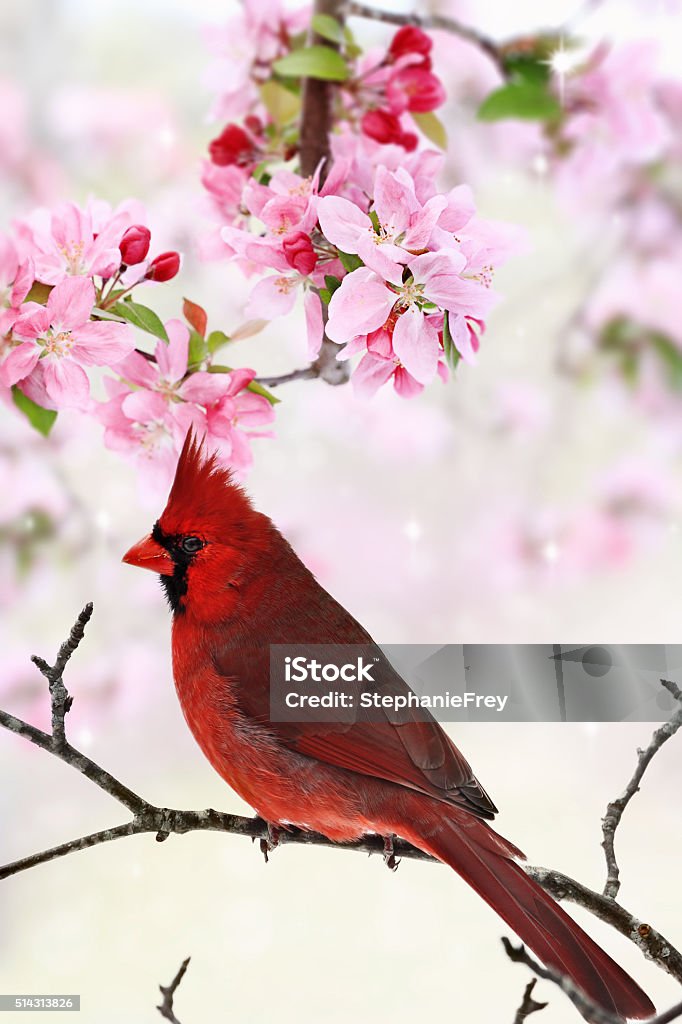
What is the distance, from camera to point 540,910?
90 cm

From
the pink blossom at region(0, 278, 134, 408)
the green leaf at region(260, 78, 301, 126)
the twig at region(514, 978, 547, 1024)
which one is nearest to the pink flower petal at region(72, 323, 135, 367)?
the pink blossom at region(0, 278, 134, 408)

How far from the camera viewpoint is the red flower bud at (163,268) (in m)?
1.01

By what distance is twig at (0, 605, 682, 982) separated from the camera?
0.91 m

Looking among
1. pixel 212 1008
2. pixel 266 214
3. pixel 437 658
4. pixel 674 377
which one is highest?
pixel 674 377

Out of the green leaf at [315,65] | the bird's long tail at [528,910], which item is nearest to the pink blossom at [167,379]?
the green leaf at [315,65]

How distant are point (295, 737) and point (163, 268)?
0.47 m

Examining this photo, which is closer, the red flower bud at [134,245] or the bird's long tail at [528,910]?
the bird's long tail at [528,910]

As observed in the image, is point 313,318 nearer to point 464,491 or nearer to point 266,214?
point 266,214

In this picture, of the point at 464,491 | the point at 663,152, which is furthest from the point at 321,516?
the point at 663,152

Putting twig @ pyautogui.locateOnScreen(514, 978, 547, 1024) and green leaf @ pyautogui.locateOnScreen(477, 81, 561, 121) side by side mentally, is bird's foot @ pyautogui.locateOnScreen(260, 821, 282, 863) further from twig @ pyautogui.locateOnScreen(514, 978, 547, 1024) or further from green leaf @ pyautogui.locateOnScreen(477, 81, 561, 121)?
green leaf @ pyautogui.locateOnScreen(477, 81, 561, 121)

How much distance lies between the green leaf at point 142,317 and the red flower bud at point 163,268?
0.12 ft

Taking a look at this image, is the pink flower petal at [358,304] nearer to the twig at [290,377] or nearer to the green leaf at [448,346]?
the green leaf at [448,346]

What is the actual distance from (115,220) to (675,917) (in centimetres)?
91

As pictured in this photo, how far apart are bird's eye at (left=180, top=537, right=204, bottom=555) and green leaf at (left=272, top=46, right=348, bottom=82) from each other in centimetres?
54
